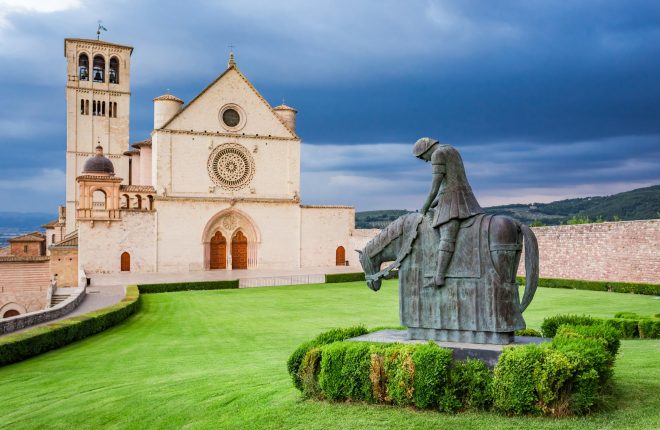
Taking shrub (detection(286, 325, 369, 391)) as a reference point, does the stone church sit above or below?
above

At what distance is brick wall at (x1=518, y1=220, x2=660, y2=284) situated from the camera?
1164 inches

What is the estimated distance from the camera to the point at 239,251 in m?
47.2

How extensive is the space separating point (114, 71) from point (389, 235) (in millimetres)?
61119

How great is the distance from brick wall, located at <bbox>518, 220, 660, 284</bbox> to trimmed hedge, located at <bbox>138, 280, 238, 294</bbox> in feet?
57.3

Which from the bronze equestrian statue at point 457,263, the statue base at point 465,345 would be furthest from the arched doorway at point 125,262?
the bronze equestrian statue at point 457,263

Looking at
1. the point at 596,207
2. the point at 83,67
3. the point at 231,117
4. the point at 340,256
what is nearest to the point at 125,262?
the point at 231,117

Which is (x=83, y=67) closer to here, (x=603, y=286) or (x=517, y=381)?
(x=603, y=286)

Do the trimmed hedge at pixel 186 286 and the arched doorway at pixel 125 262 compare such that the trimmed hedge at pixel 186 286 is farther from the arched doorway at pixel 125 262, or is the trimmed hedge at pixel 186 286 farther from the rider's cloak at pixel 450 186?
the rider's cloak at pixel 450 186

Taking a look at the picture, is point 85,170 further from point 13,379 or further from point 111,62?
point 13,379

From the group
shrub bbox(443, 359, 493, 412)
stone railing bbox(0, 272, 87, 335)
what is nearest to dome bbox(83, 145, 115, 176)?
stone railing bbox(0, 272, 87, 335)

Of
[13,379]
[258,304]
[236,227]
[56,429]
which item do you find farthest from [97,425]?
[236,227]

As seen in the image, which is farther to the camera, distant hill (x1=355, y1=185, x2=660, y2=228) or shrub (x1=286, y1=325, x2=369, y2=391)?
distant hill (x1=355, y1=185, x2=660, y2=228)

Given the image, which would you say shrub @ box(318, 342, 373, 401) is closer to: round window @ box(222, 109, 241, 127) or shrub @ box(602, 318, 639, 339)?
shrub @ box(602, 318, 639, 339)

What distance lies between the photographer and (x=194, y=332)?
1959cm
